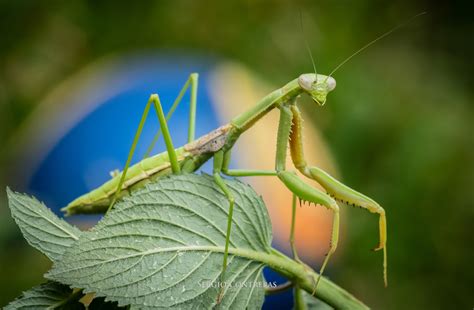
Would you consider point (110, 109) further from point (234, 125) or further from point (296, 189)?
point (296, 189)

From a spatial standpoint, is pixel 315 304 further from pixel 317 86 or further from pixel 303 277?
pixel 317 86

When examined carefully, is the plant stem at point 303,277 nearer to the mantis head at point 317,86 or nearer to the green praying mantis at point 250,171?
the green praying mantis at point 250,171

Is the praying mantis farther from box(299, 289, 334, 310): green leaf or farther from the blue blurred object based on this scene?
the blue blurred object

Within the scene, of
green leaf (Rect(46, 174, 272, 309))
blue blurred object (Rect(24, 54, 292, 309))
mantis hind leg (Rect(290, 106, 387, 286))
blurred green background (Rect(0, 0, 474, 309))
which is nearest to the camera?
green leaf (Rect(46, 174, 272, 309))

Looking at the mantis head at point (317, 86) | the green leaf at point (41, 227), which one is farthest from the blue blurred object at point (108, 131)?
the green leaf at point (41, 227)

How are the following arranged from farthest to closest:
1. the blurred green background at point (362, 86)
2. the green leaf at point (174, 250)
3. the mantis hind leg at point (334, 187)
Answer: the blurred green background at point (362, 86) < the mantis hind leg at point (334, 187) < the green leaf at point (174, 250)

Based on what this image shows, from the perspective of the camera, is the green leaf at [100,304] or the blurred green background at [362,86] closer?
the green leaf at [100,304]

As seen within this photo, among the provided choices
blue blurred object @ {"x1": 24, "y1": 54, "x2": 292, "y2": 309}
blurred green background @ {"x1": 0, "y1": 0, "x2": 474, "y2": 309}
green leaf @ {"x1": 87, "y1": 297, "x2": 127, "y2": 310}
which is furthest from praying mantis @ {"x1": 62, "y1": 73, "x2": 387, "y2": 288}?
blurred green background @ {"x1": 0, "y1": 0, "x2": 474, "y2": 309}
